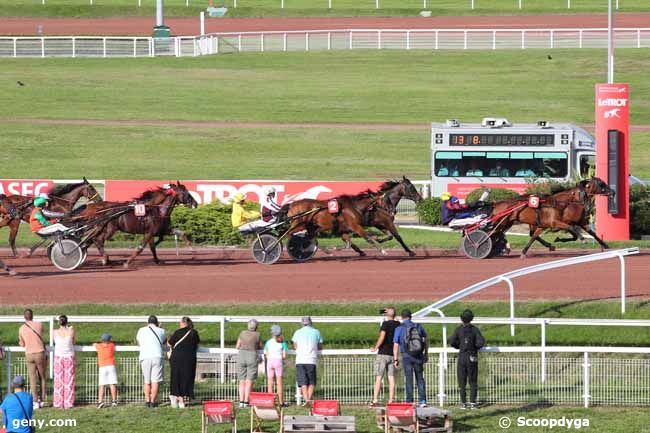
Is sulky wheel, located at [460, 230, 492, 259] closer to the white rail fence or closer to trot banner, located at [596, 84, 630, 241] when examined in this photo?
trot banner, located at [596, 84, 630, 241]

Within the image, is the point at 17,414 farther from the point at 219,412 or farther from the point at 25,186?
the point at 25,186

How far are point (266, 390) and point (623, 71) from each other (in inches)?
1587

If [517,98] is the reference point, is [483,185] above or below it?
below

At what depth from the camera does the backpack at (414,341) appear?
51.0 feet

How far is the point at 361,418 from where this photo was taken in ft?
50.8

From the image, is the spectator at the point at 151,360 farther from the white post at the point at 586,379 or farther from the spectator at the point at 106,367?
the white post at the point at 586,379

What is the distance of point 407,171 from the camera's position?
39656 millimetres

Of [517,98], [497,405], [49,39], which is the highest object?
[49,39]

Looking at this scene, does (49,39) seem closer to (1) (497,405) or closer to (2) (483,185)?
(2) (483,185)

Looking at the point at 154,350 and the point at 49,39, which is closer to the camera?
the point at 154,350

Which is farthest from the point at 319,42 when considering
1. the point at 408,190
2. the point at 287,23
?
the point at 408,190

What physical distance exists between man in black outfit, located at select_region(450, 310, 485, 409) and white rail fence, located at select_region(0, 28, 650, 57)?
147 ft

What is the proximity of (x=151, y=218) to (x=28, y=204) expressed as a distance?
104 inches

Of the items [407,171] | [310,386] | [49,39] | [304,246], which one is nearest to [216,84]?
[49,39]
